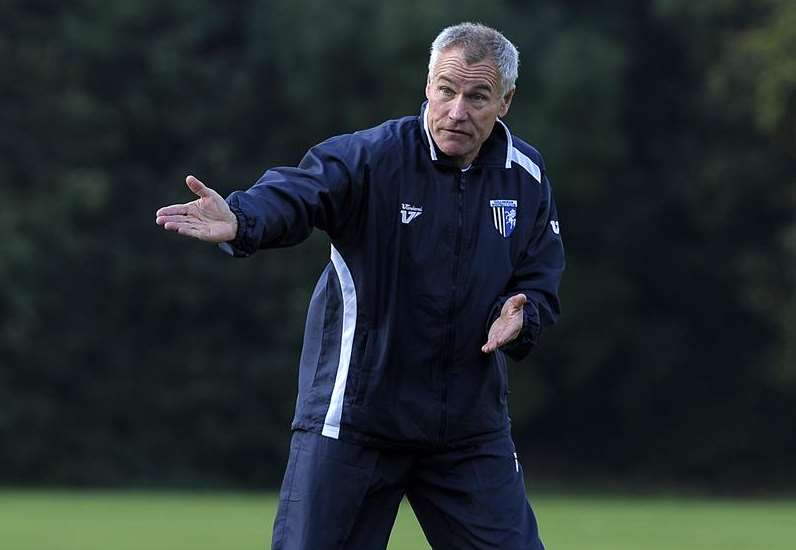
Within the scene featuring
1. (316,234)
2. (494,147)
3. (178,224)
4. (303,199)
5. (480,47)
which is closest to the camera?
(178,224)

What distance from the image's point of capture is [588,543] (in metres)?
13.5

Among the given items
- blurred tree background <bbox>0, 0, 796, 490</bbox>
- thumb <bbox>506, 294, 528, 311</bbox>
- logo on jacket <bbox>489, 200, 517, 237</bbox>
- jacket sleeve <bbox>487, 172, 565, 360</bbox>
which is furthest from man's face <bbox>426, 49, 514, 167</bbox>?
blurred tree background <bbox>0, 0, 796, 490</bbox>

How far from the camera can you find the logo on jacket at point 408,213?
549 centimetres

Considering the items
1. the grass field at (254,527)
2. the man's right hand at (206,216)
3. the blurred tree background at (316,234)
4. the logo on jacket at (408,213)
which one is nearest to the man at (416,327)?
the logo on jacket at (408,213)

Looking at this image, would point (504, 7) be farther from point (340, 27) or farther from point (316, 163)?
point (316, 163)

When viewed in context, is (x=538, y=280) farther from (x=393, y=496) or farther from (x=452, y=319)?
(x=393, y=496)

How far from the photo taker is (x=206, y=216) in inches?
197

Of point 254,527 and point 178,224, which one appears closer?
point 178,224

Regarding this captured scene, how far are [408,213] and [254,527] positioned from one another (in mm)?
10481

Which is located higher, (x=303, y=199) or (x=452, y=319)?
(x=303, y=199)

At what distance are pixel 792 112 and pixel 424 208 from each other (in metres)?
26.3

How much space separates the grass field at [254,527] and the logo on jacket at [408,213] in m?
7.49

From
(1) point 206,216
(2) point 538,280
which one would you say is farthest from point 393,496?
(1) point 206,216

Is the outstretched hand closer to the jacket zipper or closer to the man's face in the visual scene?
the jacket zipper
